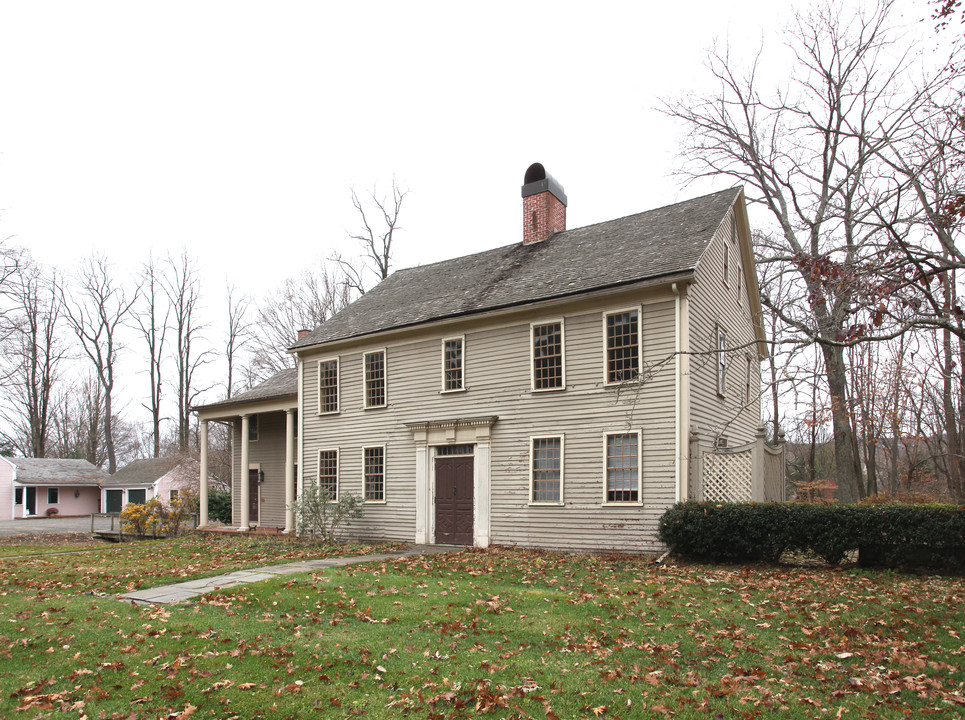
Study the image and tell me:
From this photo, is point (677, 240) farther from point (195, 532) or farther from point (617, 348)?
point (195, 532)

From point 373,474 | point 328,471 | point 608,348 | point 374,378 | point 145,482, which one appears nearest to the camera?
point 608,348

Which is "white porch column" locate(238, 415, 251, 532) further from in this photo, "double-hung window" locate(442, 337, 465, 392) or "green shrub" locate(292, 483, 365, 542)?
"double-hung window" locate(442, 337, 465, 392)

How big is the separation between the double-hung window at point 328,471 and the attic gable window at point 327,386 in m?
1.22

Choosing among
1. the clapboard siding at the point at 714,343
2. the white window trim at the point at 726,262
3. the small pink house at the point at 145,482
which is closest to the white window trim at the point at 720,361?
the clapboard siding at the point at 714,343

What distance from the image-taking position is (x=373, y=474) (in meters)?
18.9

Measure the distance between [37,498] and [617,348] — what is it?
43.8m

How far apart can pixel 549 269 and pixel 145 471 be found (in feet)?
125

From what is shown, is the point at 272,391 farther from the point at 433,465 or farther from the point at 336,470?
the point at 433,465

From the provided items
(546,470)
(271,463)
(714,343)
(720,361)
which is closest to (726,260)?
(720,361)

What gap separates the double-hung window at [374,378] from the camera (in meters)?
19.1

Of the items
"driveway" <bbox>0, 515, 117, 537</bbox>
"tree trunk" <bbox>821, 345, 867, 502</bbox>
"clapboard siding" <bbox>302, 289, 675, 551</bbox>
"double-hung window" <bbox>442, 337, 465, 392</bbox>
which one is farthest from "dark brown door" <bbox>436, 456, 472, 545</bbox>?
"driveway" <bbox>0, 515, 117, 537</bbox>

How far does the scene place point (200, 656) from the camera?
21.0ft

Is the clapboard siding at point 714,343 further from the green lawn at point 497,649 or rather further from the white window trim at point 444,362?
the white window trim at point 444,362

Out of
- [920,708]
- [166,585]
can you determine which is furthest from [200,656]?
[920,708]
